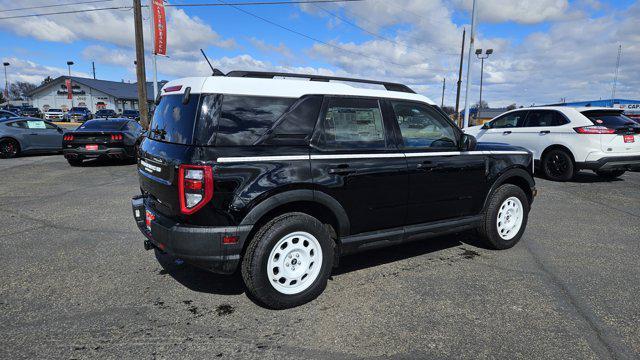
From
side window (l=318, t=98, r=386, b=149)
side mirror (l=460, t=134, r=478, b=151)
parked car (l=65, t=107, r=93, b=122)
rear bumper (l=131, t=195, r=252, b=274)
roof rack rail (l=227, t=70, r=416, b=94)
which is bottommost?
rear bumper (l=131, t=195, r=252, b=274)

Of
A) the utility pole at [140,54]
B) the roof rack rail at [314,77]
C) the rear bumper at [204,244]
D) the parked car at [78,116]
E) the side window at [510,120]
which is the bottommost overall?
the rear bumper at [204,244]

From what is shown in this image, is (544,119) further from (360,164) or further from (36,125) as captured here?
(36,125)

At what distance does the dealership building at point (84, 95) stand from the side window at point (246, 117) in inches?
2415

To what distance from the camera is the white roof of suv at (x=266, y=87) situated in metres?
3.17

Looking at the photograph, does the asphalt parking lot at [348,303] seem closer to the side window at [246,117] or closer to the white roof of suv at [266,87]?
the side window at [246,117]

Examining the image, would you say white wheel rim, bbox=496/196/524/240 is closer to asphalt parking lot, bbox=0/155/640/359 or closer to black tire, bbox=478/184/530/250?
black tire, bbox=478/184/530/250

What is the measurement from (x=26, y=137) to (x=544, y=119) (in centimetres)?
1539

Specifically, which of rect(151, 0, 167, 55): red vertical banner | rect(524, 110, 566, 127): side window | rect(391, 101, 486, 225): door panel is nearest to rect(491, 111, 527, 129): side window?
rect(524, 110, 566, 127): side window

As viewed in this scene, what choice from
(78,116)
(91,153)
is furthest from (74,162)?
(78,116)

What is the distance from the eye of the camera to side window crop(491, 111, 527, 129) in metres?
10.6

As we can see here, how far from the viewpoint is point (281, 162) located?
10.5 feet

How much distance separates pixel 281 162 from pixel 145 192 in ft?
4.72

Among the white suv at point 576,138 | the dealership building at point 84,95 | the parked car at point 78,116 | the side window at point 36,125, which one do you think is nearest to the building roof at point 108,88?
the dealership building at point 84,95

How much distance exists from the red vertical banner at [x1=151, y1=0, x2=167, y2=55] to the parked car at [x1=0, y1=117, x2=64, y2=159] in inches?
220
